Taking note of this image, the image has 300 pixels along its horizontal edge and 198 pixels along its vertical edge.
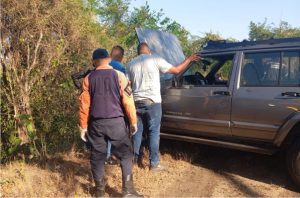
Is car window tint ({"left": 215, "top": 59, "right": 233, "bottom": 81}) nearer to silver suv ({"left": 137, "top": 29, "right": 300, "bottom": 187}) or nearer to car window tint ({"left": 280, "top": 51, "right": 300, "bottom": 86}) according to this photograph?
silver suv ({"left": 137, "top": 29, "right": 300, "bottom": 187})

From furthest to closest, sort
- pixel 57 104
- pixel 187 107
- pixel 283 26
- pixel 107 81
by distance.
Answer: pixel 283 26 < pixel 57 104 < pixel 187 107 < pixel 107 81

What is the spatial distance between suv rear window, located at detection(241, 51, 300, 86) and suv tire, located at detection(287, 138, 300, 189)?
751 millimetres

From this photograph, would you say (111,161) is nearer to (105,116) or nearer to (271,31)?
(105,116)

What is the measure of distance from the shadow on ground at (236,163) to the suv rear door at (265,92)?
621mm

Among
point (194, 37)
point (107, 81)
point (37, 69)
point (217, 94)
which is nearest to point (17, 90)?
point (37, 69)

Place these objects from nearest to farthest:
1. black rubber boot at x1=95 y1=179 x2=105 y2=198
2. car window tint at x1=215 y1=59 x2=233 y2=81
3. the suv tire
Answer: black rubber boot at x1=95 y1=179 x2=105 y2=198 < the suv tire < car window tint at x1=215 y1=59 x2=233 y2=81

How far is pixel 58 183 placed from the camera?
16.8 ft

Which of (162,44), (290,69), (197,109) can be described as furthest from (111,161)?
(162,44)

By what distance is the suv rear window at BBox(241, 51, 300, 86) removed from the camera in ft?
16.4

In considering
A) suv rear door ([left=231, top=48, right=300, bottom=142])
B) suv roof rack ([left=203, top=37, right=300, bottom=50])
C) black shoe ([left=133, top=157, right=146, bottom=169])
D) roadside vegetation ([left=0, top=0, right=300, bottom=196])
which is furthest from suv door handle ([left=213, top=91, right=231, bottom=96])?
roadside vegetation ([left=0, top=0, right=300, bottom=196])

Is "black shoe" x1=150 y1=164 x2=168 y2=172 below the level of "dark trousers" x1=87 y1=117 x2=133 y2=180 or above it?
below

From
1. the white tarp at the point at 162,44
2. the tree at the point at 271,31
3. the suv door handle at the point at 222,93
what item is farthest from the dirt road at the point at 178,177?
the tree at the point at 271,31

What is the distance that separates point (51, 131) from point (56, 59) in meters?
1.32

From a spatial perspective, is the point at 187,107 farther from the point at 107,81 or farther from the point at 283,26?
the point at 283,26
